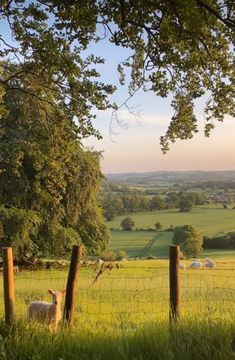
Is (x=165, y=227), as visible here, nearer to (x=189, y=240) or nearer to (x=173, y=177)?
(x=189, y=240)

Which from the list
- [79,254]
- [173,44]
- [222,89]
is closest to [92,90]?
[173,44]

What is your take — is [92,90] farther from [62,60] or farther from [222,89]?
[222,89]

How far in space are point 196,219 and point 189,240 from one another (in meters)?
20.4

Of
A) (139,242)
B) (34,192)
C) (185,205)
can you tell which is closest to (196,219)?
(185,205)

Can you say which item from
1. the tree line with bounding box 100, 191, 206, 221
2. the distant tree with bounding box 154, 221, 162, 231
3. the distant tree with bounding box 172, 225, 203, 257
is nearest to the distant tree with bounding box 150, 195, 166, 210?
the tree line with bounding box 100, 191, 206, 221

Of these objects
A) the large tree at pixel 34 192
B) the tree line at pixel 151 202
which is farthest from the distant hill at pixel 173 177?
the large tree at pixel 34 192

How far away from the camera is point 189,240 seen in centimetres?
5828

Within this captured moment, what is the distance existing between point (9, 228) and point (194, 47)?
21928 millimetres

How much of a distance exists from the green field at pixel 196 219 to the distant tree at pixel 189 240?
5170 mm

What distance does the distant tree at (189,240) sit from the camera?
58181 millimetres

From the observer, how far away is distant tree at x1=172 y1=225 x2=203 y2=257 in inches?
2291

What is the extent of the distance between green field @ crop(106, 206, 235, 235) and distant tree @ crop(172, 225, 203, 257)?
517cm

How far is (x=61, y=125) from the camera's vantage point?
446 inches

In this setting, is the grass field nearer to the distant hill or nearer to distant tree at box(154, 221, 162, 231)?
distant tree at box(154, 221, 162, 231)
